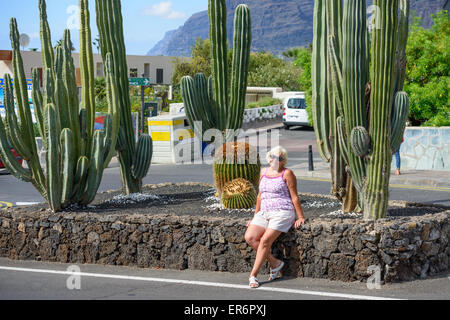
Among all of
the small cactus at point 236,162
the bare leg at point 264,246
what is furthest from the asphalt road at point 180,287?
the small cactus at point 236,162

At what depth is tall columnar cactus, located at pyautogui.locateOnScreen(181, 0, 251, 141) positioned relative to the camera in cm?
1123

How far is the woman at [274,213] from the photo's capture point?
8.00 m

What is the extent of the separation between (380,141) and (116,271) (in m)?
3.67

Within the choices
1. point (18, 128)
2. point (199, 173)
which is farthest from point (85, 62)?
point (199, 173)

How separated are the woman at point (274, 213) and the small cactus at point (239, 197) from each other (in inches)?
77.1

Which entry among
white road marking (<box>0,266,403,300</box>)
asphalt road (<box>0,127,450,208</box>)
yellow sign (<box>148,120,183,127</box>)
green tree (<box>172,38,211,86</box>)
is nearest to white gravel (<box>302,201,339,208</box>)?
white road marking (<box>0,266,403,300</box>)

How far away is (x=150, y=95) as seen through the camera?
44469 millimetres

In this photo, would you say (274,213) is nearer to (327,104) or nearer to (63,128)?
(327,104)

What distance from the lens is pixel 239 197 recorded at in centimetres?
1019

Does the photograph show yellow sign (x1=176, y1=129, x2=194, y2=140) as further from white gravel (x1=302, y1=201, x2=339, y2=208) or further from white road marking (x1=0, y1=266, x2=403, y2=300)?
white road marking (x1=0, y1=266, x2=403, y2=300)

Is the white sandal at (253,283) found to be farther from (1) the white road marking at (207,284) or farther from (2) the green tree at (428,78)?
(2) the green tree at (428,78)

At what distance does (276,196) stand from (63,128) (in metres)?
3.70

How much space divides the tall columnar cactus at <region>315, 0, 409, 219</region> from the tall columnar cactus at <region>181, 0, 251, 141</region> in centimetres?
240

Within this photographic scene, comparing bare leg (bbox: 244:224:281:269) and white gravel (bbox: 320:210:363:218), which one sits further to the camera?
white gravel (bbox: 320:210:363:218)
